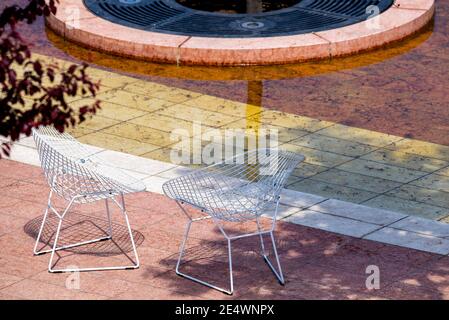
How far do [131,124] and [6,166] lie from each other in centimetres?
174

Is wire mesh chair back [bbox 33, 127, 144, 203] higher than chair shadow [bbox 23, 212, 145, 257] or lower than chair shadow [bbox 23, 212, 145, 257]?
higher

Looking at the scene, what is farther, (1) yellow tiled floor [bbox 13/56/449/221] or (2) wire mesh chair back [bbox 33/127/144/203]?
(1) yellow tiled floor [bbox 13/56/449/221]

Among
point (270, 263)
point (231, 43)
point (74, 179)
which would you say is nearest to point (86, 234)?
point (74, 179)

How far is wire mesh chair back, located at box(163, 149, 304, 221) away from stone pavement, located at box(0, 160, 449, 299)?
0.47 meters

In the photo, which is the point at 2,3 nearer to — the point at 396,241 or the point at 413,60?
the point at 413,60

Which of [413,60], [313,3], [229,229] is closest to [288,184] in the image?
[229,229]

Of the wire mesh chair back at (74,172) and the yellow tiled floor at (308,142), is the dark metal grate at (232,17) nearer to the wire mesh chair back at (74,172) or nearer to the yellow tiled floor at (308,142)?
the yellow tiled floor at (308,142)

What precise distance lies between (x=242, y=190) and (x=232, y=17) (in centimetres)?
A: 693

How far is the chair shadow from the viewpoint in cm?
1005

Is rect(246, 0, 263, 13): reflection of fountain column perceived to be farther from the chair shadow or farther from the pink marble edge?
the chair shadow

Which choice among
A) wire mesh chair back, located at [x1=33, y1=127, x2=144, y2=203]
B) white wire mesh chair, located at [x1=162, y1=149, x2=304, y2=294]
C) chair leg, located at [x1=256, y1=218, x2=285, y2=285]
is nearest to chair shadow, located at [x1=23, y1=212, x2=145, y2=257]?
wire mesh chair back, located at [x1=33, y1=127, x2=144, y2=203]

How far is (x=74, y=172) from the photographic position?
9.62 meters

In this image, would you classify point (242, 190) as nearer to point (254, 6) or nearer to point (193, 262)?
point (193, 262)

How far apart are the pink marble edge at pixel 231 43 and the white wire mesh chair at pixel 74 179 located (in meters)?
4.63
